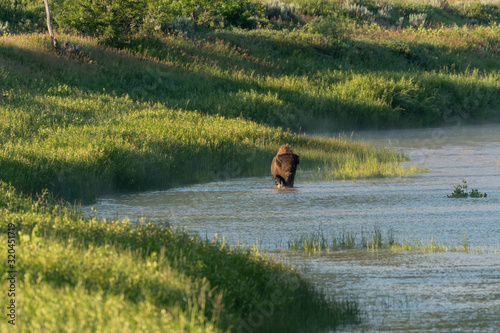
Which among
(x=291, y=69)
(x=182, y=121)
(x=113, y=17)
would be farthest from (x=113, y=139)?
(x=291, y=69)

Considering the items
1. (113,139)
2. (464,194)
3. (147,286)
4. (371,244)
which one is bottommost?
(113,139)

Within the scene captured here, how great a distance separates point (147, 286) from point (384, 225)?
6.93m

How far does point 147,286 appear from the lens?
6.46 m

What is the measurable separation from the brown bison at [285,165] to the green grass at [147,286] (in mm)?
7081

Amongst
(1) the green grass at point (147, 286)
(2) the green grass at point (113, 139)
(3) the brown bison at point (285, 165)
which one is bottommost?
(2) the green grass at point (113, 139)

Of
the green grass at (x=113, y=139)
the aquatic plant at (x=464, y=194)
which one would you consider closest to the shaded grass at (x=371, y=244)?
the aquatic plant at (x=464, y=194)

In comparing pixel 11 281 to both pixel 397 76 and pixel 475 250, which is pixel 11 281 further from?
pixel 397 76

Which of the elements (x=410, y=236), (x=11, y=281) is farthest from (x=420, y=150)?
(x=11, y=281)

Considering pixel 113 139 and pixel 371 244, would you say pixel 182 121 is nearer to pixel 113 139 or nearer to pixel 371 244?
pixel 113 139

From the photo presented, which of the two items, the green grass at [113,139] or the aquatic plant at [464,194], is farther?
the green grass at [113,139]

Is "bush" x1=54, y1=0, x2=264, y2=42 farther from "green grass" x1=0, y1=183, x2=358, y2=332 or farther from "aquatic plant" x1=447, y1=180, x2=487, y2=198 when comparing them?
"green grass" x1=0, y1=183, x2=358, y2=332

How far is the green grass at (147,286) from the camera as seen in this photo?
5.83m

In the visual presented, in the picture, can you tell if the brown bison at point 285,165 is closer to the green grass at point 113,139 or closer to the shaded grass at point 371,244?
the green grass at point 113,139

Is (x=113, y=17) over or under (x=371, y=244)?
over
